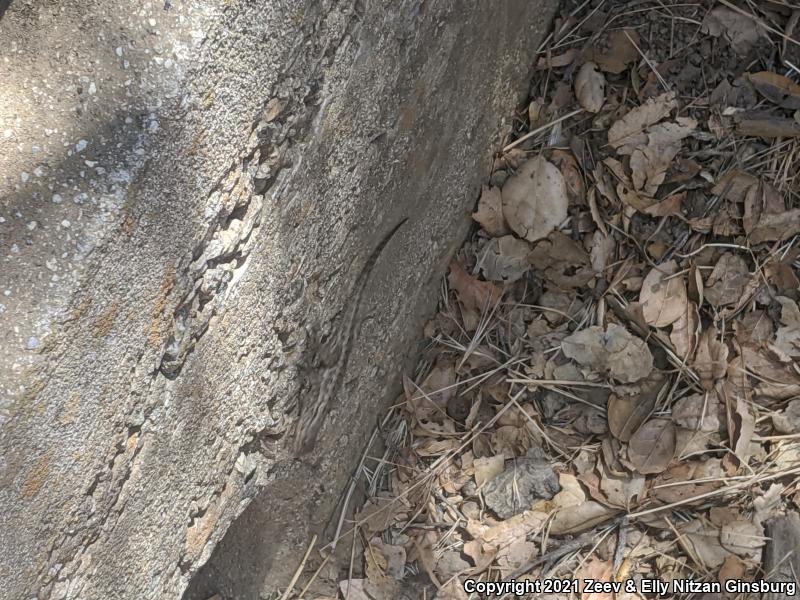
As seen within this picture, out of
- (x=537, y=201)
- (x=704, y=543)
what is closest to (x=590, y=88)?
(x=537, y=201)

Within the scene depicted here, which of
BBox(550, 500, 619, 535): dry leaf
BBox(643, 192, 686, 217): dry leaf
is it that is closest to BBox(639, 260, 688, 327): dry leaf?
BBox(643, 192, 686, 217): dry leaf

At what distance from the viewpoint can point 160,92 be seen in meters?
0.94

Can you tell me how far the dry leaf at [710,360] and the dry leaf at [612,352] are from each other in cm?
11

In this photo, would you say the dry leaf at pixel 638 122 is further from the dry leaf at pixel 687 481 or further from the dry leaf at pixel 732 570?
the dry leaf at pixel 732 570

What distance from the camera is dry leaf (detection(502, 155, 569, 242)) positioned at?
1971 millimetres

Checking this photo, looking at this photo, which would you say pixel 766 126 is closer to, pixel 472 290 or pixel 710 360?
pixel 710 360

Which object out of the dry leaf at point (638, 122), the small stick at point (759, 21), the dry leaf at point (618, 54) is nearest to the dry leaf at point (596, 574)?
the dry leaf at point (638, 122)

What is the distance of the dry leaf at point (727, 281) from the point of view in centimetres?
182

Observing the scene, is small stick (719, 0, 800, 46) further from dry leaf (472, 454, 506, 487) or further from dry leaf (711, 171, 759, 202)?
dry leaf (472, 454, 506, 487)

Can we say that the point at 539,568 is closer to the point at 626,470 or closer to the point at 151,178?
the point at 626,470

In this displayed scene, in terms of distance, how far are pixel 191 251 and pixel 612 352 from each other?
3.76ft

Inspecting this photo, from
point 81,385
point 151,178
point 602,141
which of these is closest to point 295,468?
point 81,385

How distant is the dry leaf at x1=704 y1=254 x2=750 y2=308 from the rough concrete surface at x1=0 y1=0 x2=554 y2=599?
755mm

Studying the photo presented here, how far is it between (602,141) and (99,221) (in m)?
1.47
